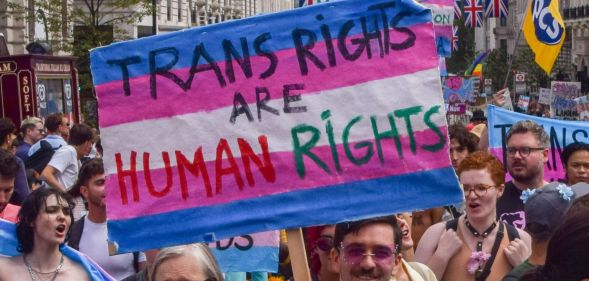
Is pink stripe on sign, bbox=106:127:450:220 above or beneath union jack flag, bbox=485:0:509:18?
beneath

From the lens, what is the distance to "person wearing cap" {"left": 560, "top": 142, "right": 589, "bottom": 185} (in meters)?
7.98

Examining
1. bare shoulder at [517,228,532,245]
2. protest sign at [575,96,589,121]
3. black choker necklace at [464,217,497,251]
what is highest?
black choker necklace at [464,217,497,251]

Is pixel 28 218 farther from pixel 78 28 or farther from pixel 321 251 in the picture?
pixel 78 28

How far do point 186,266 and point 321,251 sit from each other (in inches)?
39.9

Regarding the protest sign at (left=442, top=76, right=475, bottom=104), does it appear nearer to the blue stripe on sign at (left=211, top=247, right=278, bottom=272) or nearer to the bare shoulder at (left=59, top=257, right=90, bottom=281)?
the blue stripe on sign at (left=211, top=247, right=278, bottom=272)

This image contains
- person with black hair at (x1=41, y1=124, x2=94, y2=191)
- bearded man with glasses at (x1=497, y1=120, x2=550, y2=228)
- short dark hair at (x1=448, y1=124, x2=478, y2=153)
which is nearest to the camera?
bearded man with glasses at (x1=497, y1=120, x2=550, y2=228)

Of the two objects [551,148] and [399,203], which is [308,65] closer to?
[399,203]

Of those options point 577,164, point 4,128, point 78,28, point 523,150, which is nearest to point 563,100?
point 78,28

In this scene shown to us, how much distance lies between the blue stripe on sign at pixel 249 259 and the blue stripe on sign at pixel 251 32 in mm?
1681

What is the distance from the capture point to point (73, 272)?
19.7 feet

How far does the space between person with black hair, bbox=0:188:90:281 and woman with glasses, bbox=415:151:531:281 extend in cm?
161

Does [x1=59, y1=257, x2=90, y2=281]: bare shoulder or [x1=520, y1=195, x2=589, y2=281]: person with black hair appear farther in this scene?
[x1=59, y1=257, x2=90, y2=281]: bare shoulder

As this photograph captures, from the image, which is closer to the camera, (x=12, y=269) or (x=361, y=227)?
(x=361, y=227)

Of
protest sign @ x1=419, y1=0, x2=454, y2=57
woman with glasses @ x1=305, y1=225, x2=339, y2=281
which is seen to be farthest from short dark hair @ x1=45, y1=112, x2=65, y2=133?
woman with glasses @ x1=305, y1=225, x2=339, y2=281
